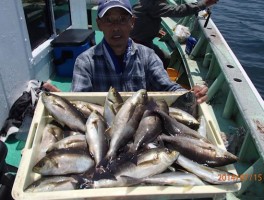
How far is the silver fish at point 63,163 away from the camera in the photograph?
5.04ft

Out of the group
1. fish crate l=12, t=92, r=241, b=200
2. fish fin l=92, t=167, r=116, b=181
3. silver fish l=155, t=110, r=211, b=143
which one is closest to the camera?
fish crate l=12, t=92, r=241, b=200

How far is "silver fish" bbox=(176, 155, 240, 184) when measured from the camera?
1448 mm

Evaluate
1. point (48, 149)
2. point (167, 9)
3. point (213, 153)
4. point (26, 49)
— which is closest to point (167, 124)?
point (213, 153)

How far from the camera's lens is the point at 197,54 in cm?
472

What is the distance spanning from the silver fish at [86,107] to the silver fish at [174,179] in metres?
0.81

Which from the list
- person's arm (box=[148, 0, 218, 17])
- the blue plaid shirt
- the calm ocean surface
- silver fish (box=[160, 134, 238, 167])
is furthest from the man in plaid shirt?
the calm ocean surface

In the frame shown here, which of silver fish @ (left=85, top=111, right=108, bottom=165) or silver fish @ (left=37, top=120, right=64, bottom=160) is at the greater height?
silver fish @ (left=85, top=111, right=108, bottom=165)

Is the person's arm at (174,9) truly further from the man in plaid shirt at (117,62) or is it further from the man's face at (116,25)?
the man's face at (116,25)

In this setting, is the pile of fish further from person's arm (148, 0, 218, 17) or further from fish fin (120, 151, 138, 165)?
person's arm (148, 0, 218, 17)

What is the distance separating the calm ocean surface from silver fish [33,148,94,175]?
5.87 m

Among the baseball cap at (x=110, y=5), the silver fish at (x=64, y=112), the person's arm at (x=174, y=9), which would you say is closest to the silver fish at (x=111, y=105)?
the silver fish at (x=64, y=112)

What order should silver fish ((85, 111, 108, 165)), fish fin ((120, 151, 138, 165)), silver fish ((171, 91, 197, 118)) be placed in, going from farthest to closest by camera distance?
silver fish ((171, 91, 197, 118)) → silver fish ((85, 111, 108, 165)) → fish fin ((120, 151, 138, 165))

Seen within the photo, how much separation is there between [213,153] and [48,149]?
41.4 inches

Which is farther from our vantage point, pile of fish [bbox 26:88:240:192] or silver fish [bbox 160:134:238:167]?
silver fish [bbox 160:134:238:167]
